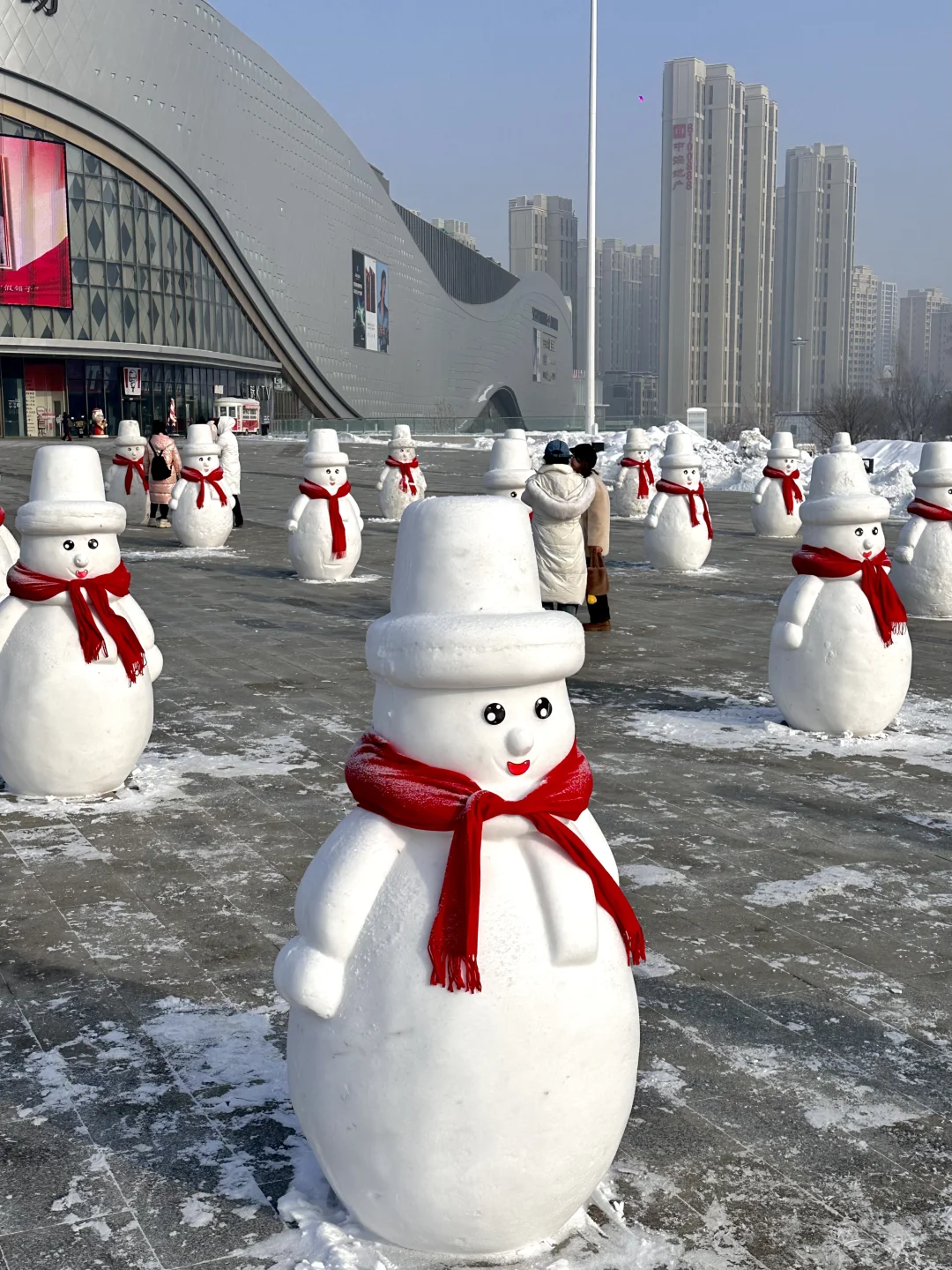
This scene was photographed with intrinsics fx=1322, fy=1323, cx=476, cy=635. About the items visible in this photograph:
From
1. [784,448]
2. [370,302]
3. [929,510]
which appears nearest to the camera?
[929,510]

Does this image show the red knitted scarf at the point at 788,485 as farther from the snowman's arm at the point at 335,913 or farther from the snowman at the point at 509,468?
the snowman's arm at the point at 335,913

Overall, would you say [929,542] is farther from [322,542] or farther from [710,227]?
[710,227]

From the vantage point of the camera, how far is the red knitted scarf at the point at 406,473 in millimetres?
20766

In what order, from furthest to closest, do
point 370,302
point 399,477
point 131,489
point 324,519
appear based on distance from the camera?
point 370,302, point 131,489, point 399,477, point 324,519

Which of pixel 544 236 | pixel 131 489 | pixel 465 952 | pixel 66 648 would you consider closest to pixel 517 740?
pixel 465 952

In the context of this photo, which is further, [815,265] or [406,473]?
[815,265]

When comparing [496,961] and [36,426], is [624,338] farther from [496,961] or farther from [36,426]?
[496,961]

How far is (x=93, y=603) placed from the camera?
6.64 m

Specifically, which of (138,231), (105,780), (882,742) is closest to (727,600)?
(882,742)

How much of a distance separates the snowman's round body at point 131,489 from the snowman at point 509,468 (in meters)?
9.67

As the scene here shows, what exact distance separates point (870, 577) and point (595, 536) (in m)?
4.08

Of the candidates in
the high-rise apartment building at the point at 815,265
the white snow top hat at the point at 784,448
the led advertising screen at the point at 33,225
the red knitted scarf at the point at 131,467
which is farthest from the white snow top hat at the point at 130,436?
the high-rise apartment building at the point at 815,265

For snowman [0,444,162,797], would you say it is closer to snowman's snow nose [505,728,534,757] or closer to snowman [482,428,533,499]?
snowman's snow nose [505,728,534,757]

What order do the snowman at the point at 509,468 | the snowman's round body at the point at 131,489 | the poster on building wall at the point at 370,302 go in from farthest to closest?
1. the poster on building wall at the point at 370,302
2. the snowman's round body at the point at 131,489
3. the snowman at the point at 509,468
